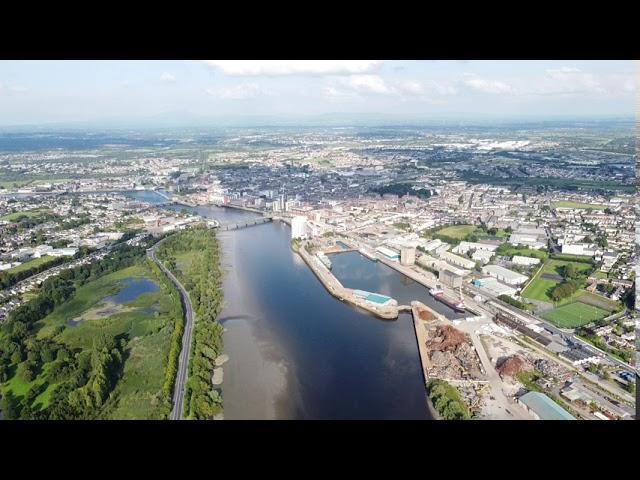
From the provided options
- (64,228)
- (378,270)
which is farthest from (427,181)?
(64,228)

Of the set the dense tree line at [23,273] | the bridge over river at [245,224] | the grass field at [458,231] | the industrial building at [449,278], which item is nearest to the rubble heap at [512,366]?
the industrial building at [449,278]

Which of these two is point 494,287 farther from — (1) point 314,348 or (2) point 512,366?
(1) point 314,348

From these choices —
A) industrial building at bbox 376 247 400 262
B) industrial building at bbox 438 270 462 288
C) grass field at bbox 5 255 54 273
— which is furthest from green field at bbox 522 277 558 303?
grass field at bbox 5 255 54 273

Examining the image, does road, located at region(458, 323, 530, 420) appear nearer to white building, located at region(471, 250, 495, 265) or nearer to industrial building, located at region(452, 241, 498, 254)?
white building, located at region(471, 250, 495, 265)

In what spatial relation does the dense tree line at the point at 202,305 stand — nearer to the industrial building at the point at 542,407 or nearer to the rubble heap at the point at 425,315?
the rubble heap at the point at 425,315

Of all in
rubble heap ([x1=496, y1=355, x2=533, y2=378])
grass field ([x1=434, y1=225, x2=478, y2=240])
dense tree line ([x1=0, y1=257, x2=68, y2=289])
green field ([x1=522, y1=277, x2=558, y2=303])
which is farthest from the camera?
grass field ([x1=434, y1=225, x2=478, y2=240])
